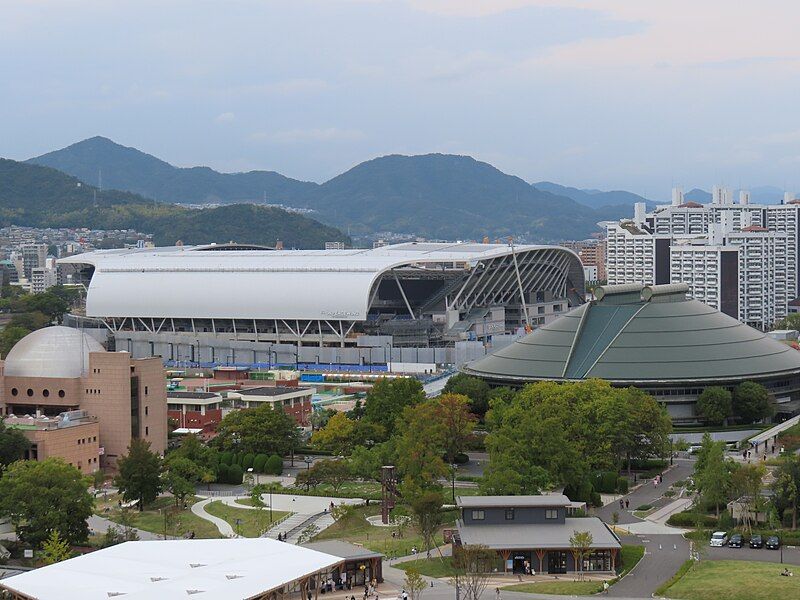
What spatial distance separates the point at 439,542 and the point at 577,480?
9422 millimetres

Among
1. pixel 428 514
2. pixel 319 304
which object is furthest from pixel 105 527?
pixel 319 304

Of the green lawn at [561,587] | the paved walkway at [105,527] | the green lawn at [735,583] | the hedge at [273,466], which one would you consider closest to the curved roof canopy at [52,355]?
the hedge at [273,466]

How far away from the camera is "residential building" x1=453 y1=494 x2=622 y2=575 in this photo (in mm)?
50531

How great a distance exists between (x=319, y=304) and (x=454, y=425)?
5901 centimetres

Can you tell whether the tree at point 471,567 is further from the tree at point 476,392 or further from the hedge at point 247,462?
the tree at point 476,392

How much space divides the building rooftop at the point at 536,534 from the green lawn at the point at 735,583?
352cm

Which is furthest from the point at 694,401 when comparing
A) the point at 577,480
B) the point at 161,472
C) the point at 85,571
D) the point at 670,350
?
the point at 85,571

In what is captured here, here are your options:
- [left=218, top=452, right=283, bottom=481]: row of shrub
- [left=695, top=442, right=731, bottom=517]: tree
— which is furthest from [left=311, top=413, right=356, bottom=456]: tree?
[left=695, top=442, right=731, bottom=517]: tree

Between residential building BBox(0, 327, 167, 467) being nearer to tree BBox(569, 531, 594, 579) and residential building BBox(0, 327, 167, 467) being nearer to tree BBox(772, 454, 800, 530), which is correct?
tree BBox(569, 531, 594, 579)

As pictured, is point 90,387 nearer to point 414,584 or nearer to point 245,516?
point 245,516

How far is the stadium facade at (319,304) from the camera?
128 m

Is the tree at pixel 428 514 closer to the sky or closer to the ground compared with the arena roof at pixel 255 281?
closer to the ground

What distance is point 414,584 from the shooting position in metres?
45.7

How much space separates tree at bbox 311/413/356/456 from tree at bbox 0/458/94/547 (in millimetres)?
18645
